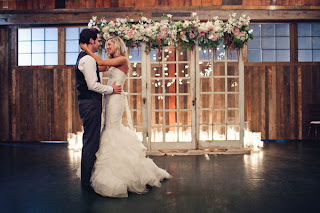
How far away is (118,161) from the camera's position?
2.76 m

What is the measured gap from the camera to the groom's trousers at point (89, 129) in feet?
9.00

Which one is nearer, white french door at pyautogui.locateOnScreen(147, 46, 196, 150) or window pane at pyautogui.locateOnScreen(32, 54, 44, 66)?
white french door at pyautogui.locateOnScreen(147, 46, 196, 150)

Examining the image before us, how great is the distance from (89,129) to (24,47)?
597 cm

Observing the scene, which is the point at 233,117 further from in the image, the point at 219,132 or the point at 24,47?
the point at 24,47

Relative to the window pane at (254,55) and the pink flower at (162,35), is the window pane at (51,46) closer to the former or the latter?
the pink flower at (162,35)

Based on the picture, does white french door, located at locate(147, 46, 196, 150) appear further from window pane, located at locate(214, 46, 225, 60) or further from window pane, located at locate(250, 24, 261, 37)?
window pane, located at locate(250, 24, 261, 37)

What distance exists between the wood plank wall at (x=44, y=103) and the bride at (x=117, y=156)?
4.52m

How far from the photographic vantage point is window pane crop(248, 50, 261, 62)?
24.5 feet

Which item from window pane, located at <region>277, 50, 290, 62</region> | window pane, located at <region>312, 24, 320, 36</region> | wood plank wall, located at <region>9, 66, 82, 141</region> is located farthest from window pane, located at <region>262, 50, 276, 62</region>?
wood plank wall, located at <region>9, 66, 82, 141</region>

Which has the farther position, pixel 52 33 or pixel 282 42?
pixel 52 33

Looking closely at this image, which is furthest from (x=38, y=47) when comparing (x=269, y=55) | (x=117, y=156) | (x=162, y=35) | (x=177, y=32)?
(x=269, y=55)

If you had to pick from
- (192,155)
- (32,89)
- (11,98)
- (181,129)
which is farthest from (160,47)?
(11,98)

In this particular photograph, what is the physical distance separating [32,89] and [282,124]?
643cm

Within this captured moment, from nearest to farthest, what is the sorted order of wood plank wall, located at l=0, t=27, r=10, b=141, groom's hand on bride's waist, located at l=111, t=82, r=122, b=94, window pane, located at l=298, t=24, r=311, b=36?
groom's hand on bride's waist, located at l=111, t=82, r=122, b=94
wood plank wall, located at l=0, t=27, r=10, b=141
window pane, located at l=298, t=24, r=311, b=36
